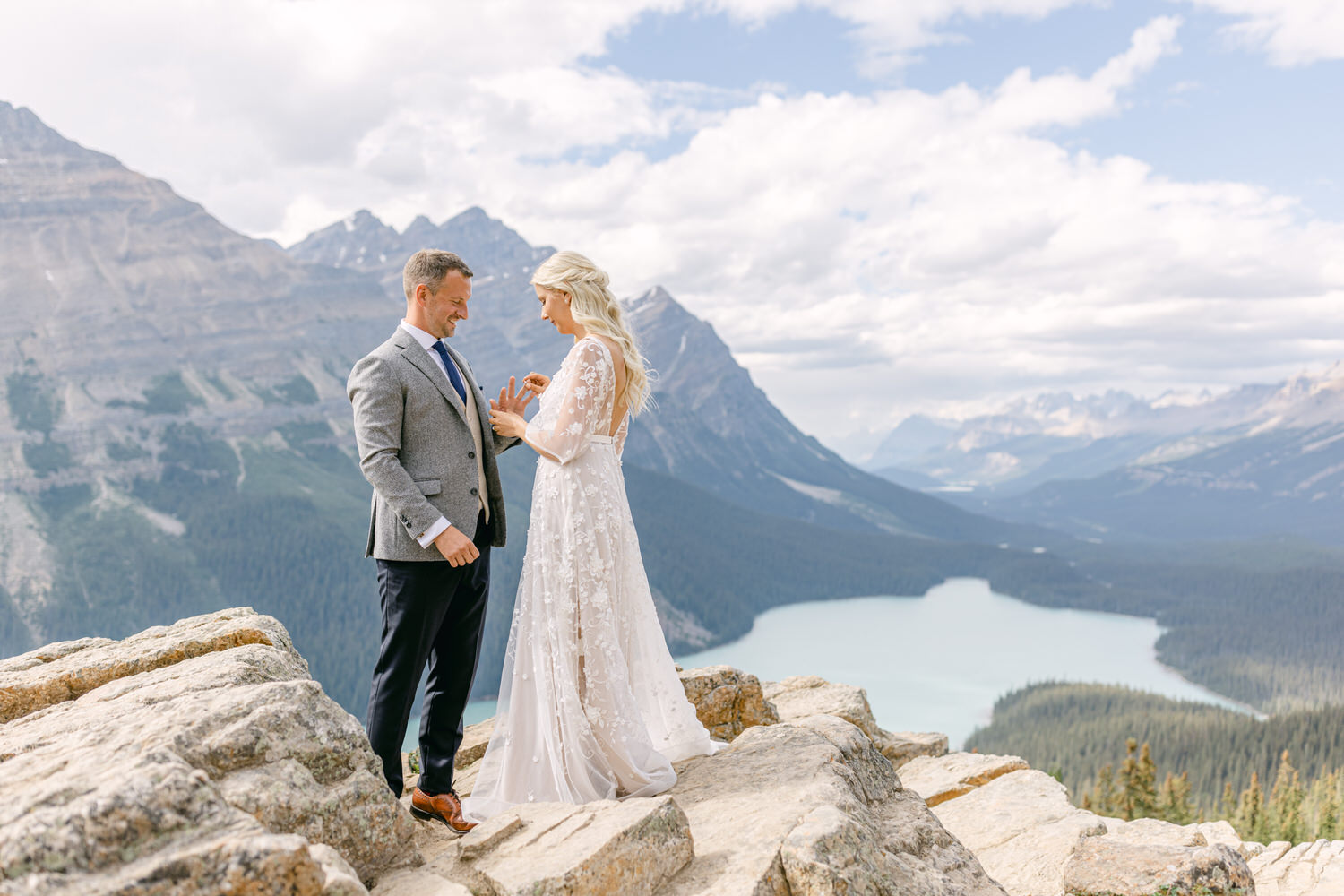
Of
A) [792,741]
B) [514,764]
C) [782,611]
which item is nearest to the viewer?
[514,764]

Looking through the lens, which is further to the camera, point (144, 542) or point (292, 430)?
point (292, 430)

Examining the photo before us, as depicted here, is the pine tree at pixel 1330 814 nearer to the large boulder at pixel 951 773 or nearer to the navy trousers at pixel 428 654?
the large boulder at pixel 951 773

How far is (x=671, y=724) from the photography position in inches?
269

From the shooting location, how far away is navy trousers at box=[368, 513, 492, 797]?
228 inches

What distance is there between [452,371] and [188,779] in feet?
10.6

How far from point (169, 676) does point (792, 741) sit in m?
4.60

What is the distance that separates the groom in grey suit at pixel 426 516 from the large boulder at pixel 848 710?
6443 millimetres

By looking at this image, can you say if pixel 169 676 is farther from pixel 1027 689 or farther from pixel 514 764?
pixel 1027 689

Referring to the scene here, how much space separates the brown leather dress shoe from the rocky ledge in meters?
0.11

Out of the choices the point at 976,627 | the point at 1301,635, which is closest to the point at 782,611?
the point at 976,627

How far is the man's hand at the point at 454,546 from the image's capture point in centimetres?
561

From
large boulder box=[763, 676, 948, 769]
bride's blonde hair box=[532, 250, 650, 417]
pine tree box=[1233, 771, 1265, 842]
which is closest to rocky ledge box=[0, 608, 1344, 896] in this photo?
bride's blonde hair box=[532, 250, 650, 417]

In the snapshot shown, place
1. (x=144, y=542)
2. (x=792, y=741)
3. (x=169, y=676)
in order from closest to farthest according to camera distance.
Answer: (x=169, y=676) → (x=792, y=741) → (x=144, y=542)

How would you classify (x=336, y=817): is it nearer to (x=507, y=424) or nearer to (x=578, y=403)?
(x=507, y=424)
